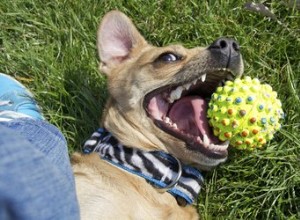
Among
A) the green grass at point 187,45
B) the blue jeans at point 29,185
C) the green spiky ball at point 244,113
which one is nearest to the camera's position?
the blue jeans at point 29,185

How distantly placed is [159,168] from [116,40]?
1299mm

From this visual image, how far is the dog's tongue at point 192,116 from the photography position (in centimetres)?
367

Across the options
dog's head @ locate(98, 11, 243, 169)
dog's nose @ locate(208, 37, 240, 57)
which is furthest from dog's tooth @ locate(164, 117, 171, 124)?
dog's nose @ locate(208, 37, 240, 57)

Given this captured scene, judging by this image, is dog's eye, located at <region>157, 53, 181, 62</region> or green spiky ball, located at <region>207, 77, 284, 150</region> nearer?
green spiky ball, located at <region>207, 77, 284, 150</region>

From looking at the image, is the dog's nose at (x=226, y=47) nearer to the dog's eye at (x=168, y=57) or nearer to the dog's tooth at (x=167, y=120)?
the dog's eye at (x=168, y=57)

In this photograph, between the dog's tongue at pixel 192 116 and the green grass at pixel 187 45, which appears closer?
the dog's tongue at pixel 192 116

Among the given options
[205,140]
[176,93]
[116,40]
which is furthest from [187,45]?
[205,140]

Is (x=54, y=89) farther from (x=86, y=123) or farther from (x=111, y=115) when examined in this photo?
(x=111, y=115)

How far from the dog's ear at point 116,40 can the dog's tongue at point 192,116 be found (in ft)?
2.67

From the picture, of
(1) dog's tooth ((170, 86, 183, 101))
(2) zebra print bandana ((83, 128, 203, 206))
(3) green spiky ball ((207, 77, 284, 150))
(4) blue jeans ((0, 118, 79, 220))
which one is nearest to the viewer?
(4) blue jeans ((0, 118, 79, 220))

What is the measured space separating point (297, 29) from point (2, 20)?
2.86 meters

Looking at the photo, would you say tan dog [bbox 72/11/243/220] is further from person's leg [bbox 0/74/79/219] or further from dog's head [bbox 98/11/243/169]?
person's leg [bbox 0/74/79/219]

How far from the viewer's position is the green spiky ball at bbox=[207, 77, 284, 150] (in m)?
3.38

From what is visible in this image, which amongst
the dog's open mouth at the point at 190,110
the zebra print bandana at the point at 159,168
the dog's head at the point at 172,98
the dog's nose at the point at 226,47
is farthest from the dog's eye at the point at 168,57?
the zebra print bandana at the point at 159,168
